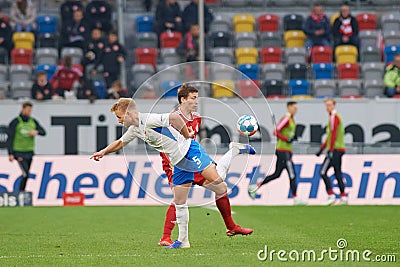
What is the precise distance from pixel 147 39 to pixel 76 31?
195 centimetres

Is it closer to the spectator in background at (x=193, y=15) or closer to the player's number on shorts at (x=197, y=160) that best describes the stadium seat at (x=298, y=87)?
the spectator in background at (x=193, y=15)

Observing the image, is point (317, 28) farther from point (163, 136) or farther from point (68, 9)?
point (163, 136)

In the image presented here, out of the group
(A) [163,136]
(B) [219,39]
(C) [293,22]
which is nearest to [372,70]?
(C) [293,22]

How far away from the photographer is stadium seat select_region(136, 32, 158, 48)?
1008 inches

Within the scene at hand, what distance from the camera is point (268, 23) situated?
26.2m

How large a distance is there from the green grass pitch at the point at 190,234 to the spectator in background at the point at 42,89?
458 centimetres

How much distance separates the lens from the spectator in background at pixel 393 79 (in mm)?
23141

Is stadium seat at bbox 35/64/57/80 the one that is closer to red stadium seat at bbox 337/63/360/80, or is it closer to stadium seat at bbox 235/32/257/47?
stadium seat at bbox 235/32/257/47

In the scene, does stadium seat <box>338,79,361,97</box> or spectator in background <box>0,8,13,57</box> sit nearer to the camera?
stadium seat <box>338,79,361,97</box>

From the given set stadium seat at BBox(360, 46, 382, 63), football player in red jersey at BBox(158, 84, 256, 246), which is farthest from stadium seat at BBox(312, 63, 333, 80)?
football player in red jersey at BBox(158, 84, 256, 246)

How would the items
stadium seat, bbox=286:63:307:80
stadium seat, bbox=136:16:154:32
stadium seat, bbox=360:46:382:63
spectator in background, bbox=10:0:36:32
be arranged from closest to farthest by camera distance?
1. stadium seat, bbox=286:63:307:80
2. stadium seat, bbox=360:46:382:63
3. spectator in background, bbox=10:0:36:32
4. stadium seat, bbox=136:16:154:32

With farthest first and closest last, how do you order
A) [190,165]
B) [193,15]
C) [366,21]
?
[366,21] → [193,15] → [190,165]

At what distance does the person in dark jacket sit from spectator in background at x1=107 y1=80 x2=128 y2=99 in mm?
2754

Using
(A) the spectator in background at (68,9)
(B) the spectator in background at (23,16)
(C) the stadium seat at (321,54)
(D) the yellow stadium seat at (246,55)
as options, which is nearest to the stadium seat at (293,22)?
(C) the stadium seat at (321,54)
